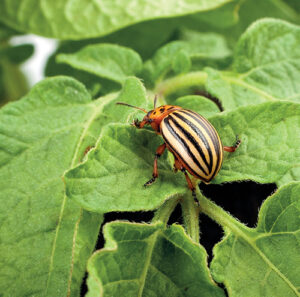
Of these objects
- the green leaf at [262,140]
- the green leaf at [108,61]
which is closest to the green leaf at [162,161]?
the green leaf at [262,140]

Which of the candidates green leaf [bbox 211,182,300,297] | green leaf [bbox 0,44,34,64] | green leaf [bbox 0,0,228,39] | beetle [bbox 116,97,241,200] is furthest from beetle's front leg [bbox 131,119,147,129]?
green leaf [bbox 0,44,34,64]

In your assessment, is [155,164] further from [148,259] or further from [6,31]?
[6,31]

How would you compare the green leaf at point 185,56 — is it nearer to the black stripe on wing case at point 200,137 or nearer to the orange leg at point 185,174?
the black stripe on wing case at point 200,137

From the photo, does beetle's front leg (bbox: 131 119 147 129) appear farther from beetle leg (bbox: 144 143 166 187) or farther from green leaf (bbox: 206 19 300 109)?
green leaf (bbox: 206 19 300 109)

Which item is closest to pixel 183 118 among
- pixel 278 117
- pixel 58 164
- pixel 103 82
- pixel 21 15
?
pixel 278 117

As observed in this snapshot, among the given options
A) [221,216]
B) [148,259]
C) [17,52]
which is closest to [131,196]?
[148,259]
